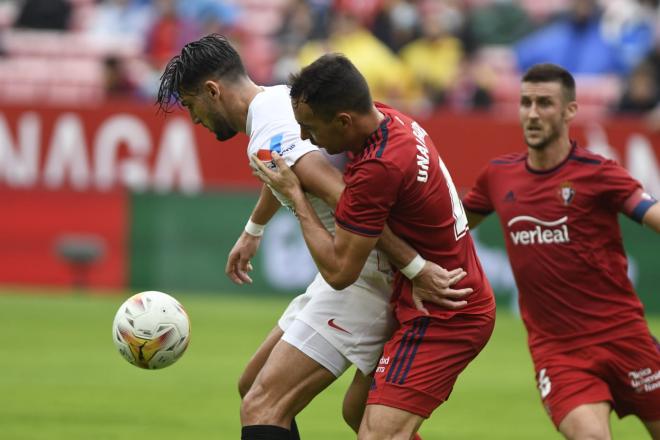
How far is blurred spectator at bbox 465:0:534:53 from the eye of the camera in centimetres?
1997

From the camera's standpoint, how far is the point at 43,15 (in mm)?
19719

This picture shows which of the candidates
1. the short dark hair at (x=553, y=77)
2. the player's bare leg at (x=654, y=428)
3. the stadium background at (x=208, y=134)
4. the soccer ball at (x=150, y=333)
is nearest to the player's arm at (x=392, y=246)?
the soccer ball at (x=150, y=333)

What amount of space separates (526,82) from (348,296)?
1.75 metres

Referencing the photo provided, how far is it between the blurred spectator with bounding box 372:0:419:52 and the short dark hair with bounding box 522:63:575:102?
11428 millimetres

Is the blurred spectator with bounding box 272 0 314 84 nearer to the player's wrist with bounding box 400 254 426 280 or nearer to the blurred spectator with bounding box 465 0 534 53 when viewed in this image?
the blurred spectator with bounding box 465 0 534 53

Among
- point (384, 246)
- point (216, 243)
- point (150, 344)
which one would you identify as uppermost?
point (384, 246)

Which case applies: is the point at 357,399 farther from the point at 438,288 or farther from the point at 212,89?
the point at 212,89

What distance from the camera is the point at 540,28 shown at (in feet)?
65.3

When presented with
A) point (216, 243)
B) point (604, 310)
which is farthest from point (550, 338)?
point (216, 243)

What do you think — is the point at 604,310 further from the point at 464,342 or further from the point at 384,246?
the point at 384,246

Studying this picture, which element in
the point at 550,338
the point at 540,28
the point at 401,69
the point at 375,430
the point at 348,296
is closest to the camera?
the point at 375,430

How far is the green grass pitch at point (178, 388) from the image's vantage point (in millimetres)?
9406

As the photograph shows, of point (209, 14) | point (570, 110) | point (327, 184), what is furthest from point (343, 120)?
point (209, 14)

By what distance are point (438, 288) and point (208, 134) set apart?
11.6 m
